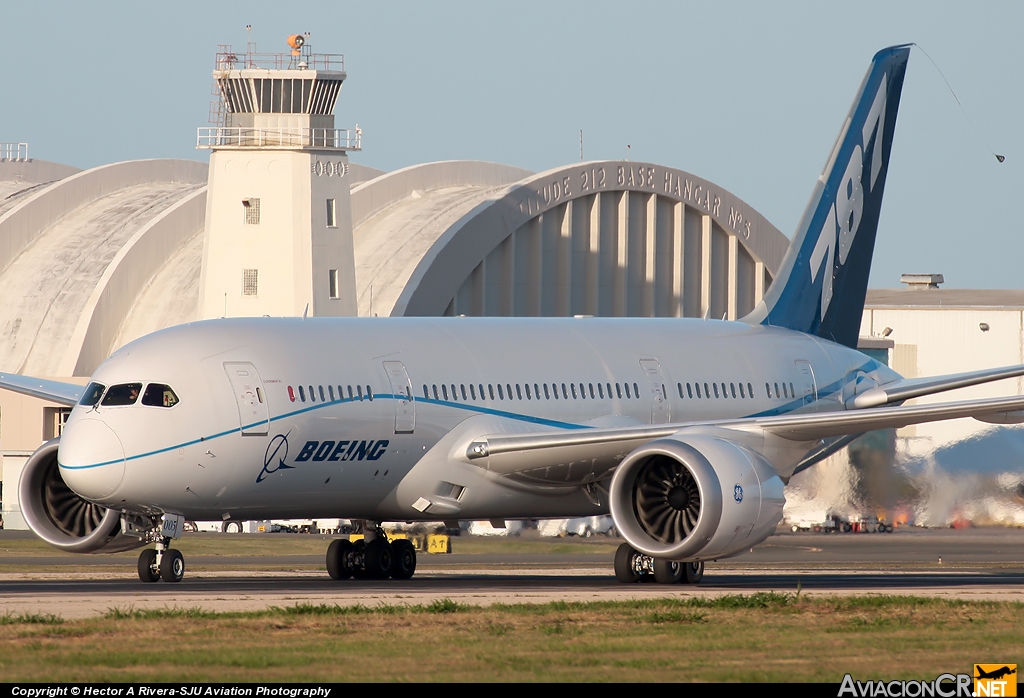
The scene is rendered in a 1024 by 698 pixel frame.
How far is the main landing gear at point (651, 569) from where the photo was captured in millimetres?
27500

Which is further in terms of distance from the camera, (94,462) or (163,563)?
(163,563)

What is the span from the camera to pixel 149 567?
2561 centimetres

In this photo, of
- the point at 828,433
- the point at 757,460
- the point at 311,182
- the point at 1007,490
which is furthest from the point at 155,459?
the point at 311,182

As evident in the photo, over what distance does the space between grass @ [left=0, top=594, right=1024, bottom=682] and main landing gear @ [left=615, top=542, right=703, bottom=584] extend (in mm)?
5669

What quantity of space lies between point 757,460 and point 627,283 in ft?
136

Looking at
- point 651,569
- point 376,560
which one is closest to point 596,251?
point 376,560

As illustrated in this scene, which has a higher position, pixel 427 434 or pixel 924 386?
pixel 924 386

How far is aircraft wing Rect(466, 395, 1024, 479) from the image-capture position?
87.4 feet

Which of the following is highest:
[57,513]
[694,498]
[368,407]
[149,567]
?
[368,407]

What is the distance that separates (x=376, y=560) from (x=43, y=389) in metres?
6.52

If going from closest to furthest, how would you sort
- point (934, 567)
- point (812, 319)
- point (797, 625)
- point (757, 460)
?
1. point (797, 625)
2. point (757, 460)
3. point (812, 319)
4. point (934, 567)

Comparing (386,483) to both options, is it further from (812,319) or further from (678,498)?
(812,319)

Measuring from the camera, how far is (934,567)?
37750 mm

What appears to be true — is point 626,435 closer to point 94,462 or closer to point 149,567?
point 149,567
